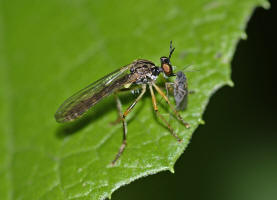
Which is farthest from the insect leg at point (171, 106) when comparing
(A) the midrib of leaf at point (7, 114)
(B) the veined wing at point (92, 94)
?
(A) the midrib of leaf at point (7, 114)

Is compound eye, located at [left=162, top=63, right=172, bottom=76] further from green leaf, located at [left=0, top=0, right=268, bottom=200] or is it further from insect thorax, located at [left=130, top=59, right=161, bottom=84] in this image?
green leaf, located at [left=0, top=0, right=268, bottom=200]

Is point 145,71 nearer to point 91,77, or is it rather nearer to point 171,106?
point 171,106

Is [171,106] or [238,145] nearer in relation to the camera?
[171,106]

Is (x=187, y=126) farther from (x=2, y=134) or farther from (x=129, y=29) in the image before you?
(x=2, y=134)

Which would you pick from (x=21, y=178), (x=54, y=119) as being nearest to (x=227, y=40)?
(x=54, y=119)

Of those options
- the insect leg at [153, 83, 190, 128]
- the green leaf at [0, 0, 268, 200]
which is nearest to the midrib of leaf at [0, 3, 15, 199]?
the green leaf at [0, 0, 268, 200]

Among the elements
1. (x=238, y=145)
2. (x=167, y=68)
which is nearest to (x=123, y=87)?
(x=167, y=68)
